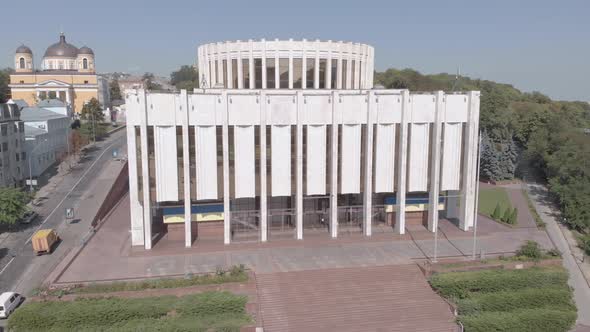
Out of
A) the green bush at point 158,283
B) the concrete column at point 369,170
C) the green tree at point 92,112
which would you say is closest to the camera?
the green bush at point 158,283

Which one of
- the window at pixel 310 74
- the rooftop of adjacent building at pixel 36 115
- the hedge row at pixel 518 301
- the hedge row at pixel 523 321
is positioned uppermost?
the window at pixel 310 74

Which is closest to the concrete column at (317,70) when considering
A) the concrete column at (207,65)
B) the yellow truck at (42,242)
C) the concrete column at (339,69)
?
Answer: the concrete column at (339,69)

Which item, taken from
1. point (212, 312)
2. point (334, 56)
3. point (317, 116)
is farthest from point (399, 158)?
point (212, 312)

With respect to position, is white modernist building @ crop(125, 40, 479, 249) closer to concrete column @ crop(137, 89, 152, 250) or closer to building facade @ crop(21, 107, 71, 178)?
concrete column @ crop(137, 89, 152, 250)

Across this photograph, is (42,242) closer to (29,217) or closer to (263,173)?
(29,217)

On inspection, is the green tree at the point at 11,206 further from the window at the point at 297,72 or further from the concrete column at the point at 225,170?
the window at the point at 297,72

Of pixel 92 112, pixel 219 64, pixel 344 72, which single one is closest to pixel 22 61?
pixel 92 112

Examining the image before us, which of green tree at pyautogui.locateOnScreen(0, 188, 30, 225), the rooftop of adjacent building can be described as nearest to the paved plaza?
green tree at pyautogui.locateOnScreen(0, 188, 30, 225)
